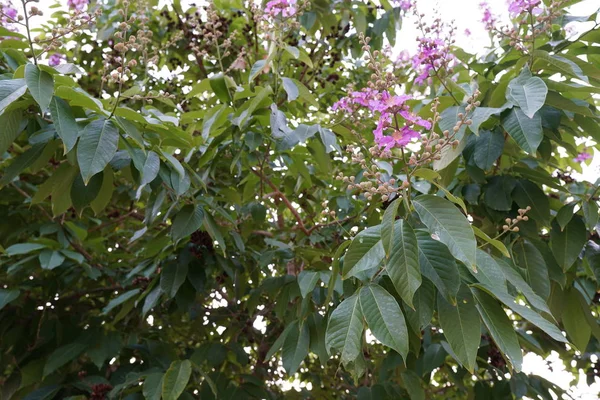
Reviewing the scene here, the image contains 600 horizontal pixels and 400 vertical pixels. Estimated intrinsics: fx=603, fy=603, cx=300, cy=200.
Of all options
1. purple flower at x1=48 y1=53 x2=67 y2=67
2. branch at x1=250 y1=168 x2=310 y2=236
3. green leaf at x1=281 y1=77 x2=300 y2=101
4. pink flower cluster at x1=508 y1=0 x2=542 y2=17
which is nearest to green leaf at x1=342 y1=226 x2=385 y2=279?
green leaf at x1=281 y1=77 x2=300 y2=101

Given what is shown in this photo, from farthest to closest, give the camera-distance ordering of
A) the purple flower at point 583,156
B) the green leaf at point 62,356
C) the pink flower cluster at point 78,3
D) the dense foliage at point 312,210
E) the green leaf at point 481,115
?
1. the pink flower cluster at point 78,3
2. the purple flower at point 583,156
3. the green leaf at point 62,356
4. the green leaf at point 481,115
5. the dense foliage at point 312,210

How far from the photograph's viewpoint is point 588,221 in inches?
52.4

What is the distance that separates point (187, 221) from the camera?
148 cm

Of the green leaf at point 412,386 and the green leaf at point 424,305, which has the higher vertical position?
the green leaf at point 424,305

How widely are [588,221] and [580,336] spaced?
33 centimetres

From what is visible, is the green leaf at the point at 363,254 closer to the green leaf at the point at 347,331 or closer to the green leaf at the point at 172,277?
the green leaf at the point at 347,331

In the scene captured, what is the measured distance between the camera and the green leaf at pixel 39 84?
1.01 metres

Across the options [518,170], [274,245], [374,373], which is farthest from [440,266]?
[374,373]

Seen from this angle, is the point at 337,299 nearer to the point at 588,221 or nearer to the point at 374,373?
the point at 588,221

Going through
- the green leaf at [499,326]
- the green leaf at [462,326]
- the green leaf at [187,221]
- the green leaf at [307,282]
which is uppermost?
the green leaf at [499,326]

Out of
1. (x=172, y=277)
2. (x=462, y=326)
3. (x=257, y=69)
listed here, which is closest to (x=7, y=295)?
(x=172, y=277)

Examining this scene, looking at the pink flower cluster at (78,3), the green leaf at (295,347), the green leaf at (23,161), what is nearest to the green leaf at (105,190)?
the green leaf at (23,161)

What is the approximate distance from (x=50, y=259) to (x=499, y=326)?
1.29 metres

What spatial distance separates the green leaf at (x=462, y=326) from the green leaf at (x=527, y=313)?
0.03m
